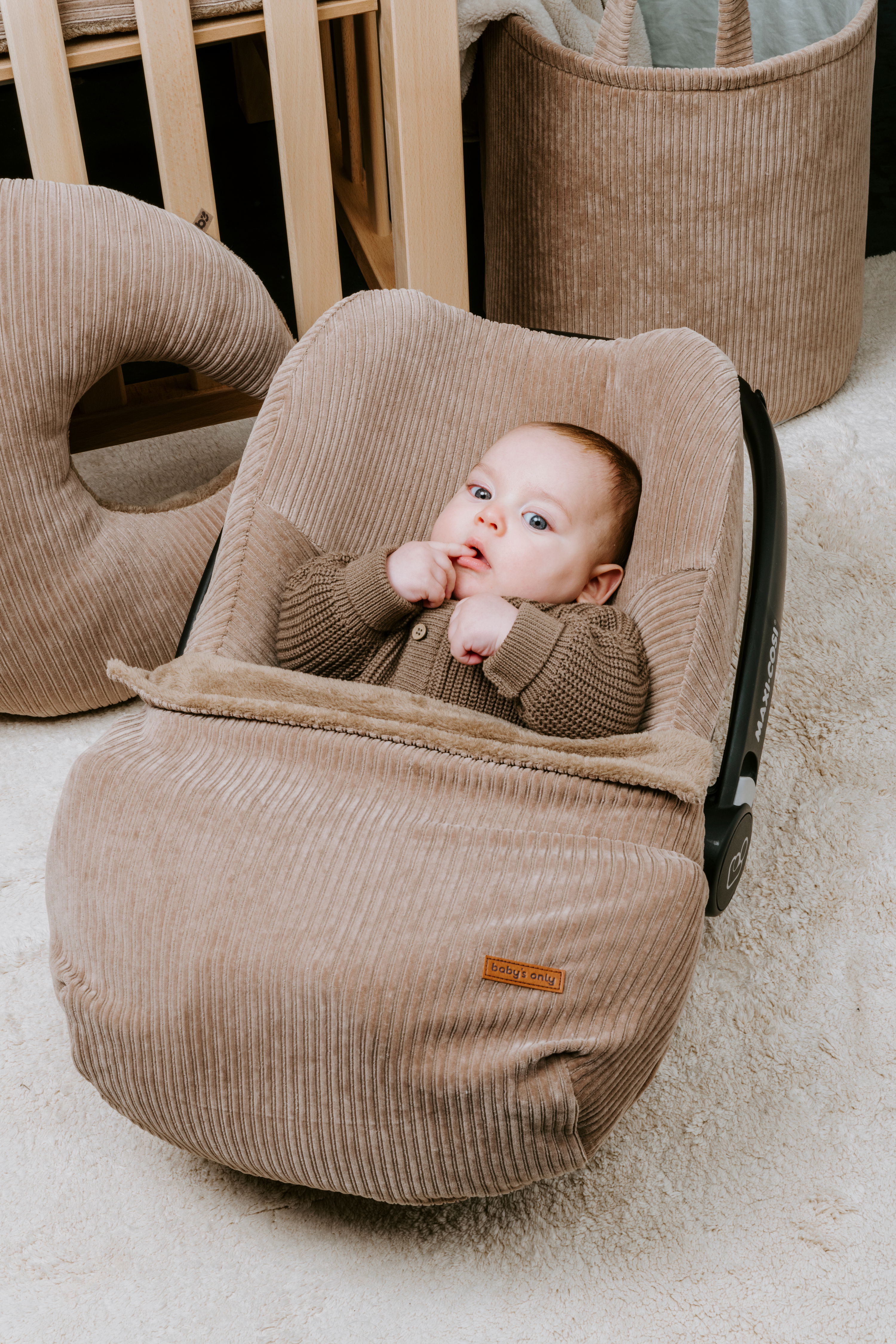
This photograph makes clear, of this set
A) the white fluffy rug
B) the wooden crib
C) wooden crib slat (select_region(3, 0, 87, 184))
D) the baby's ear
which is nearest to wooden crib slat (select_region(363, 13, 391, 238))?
the wooden crib

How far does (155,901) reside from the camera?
33.2 inches

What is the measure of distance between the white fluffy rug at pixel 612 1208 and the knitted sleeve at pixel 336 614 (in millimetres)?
430

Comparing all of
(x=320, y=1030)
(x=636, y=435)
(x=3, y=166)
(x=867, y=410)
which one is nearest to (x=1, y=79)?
(x=636, y=435)

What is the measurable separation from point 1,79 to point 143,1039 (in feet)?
3.77

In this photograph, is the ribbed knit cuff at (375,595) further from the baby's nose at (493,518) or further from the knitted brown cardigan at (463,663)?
the baby's nose at (493,518)

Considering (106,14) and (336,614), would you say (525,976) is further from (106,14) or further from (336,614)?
(106,14)

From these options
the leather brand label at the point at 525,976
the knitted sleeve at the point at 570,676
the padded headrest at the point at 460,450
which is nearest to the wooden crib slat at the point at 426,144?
the padded headrest at the point at 460,450

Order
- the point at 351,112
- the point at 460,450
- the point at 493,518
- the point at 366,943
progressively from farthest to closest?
the point at 351,112
the point at 460,450
the point at 493,518
the point at 366,943

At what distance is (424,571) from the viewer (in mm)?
1104

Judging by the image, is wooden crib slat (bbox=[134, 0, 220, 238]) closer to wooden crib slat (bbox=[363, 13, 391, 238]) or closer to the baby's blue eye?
wooden crib slat (bbox=[363, 13, 391, 238])

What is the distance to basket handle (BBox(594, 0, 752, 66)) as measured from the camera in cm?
155

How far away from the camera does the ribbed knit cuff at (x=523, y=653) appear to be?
40.3 inches

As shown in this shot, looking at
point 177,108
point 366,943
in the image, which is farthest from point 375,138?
point 366,943

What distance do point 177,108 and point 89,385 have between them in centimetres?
39
